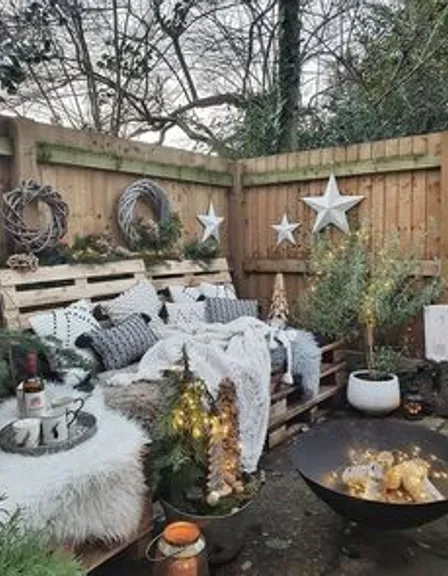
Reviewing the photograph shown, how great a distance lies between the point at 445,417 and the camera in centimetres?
386

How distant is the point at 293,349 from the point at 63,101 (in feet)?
14.8

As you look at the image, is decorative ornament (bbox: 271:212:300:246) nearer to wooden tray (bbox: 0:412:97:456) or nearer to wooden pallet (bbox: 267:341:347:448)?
wooden pallet (bbox: 267:341:347:448)

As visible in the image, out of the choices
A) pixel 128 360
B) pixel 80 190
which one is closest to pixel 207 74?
pixel 80 190

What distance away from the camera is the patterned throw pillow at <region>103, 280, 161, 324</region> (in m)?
3.55

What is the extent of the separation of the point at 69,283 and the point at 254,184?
7.61ft

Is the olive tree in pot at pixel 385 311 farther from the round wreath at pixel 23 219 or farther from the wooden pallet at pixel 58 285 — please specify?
the round wreath at pixel 23 219

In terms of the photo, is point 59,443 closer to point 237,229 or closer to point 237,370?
point 237,370

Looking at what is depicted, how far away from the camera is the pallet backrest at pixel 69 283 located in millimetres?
3139

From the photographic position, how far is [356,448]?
254 cm

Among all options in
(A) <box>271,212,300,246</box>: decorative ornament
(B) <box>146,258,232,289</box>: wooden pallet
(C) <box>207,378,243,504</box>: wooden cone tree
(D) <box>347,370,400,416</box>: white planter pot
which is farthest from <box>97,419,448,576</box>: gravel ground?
(A) <box>271,212,300,246</box>: decorative ornament

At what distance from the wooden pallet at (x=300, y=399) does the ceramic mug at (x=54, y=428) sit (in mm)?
1617

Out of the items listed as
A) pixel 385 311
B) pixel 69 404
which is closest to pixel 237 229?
pixel 385 311

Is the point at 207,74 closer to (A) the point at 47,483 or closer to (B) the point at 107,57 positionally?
(B) the point at 107,57

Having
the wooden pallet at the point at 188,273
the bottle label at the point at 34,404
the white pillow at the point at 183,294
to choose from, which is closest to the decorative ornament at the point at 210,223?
the wooden pallet at the point at 188,273
